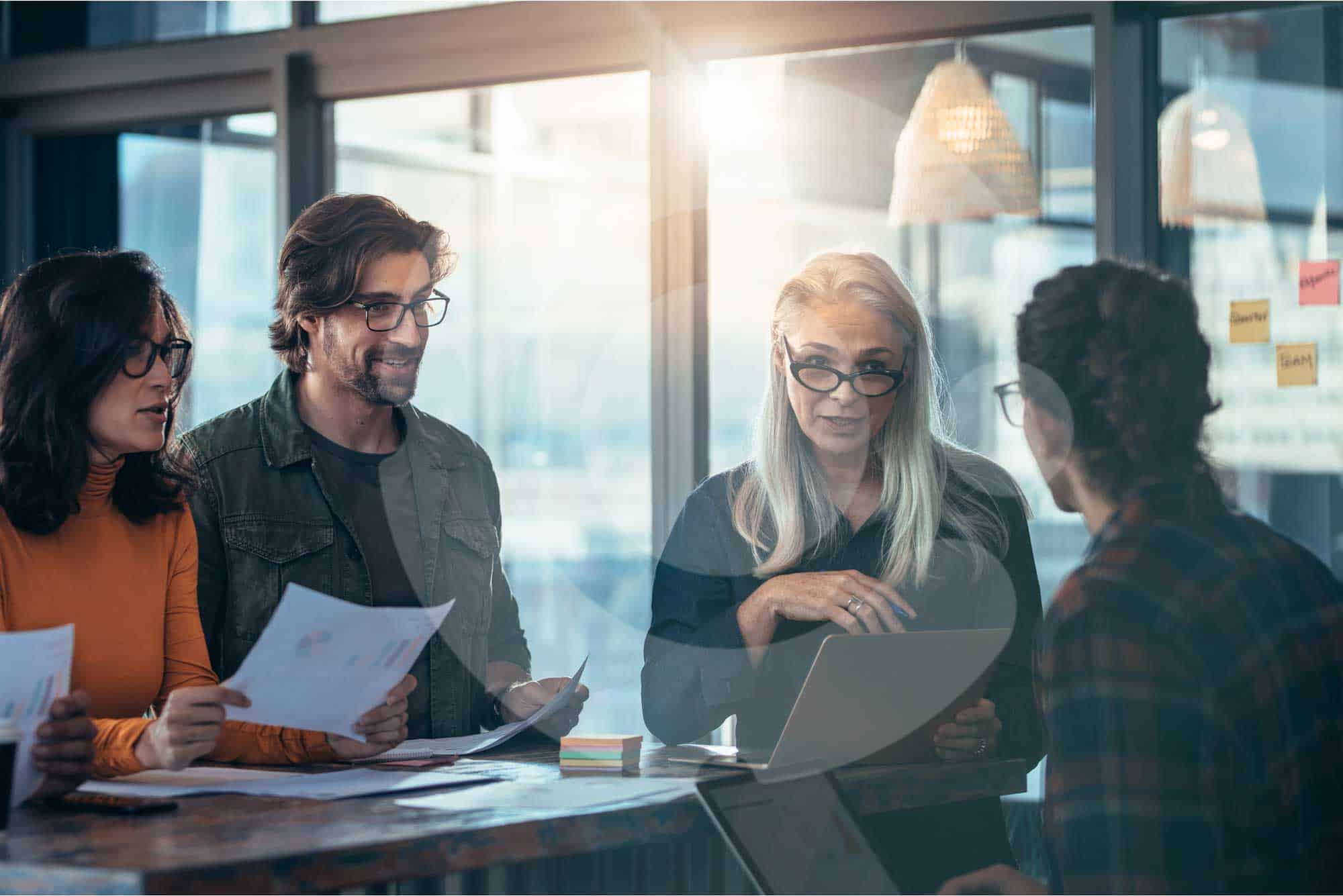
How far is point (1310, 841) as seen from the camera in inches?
56.1

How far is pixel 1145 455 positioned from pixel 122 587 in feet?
4.31

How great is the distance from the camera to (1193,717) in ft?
4.53

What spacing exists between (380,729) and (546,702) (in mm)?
341

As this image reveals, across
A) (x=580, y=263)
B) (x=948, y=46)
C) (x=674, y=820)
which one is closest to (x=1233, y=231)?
(x=948, y=46)

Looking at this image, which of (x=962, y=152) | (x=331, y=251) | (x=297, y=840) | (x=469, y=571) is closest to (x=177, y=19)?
(x=331, y=251)

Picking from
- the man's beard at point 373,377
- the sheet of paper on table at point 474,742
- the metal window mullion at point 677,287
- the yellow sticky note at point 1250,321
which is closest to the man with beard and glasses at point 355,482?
the man's beard at point 373,377

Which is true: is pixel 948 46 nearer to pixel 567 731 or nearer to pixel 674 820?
pixel 567 731

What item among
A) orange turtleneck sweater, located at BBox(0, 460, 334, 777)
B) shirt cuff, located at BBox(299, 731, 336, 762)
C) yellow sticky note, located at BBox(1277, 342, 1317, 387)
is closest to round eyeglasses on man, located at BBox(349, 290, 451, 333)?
orange turtleneck sweater, located at BBox(0, 460, 334, 777)

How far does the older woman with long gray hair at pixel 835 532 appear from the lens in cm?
210

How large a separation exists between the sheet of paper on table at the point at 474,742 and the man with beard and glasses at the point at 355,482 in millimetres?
115

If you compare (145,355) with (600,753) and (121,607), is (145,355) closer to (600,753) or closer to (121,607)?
(121,607)

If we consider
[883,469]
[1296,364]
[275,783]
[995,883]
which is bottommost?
[995,883]

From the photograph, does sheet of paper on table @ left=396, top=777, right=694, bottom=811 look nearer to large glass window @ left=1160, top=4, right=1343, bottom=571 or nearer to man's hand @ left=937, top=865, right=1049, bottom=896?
man's hand @ left=937, top=865, right=1049, bottom=896

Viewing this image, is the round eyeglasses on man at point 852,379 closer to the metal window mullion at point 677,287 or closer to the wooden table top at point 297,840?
the wooden table top at point 297,840
